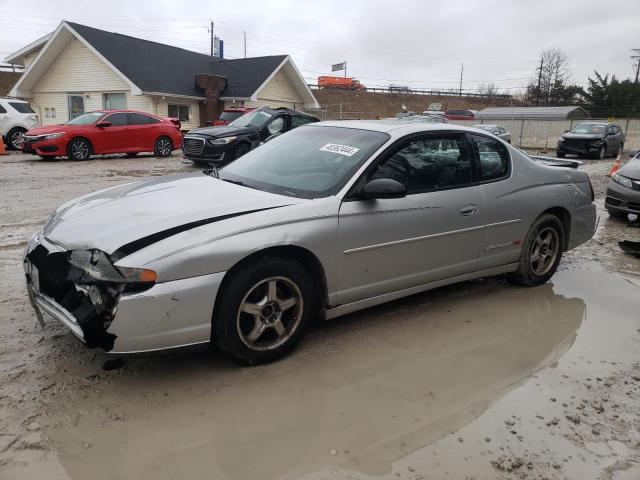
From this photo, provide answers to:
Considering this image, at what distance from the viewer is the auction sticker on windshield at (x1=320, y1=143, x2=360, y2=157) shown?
13.2 ft

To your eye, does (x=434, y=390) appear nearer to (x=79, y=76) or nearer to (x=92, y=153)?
(x=92, y=153)

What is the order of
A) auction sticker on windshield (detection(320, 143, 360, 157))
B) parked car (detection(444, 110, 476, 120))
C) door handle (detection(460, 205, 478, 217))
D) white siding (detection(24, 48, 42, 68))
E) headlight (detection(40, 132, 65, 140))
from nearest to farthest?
auction sticker on windshield (detection(320, 143, 360, 157))
door handle (detection(460, 205, 478, 217))
headlight (detection(40, 132, 65, 140))
white siding (detection(24, 48, 42, 68))
parked car (detection(444, 110, 476, 120))

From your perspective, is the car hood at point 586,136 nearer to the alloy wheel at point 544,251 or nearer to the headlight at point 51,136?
the alloy wheel at point 544,251

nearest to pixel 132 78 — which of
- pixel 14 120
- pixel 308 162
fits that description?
pixel 14 120

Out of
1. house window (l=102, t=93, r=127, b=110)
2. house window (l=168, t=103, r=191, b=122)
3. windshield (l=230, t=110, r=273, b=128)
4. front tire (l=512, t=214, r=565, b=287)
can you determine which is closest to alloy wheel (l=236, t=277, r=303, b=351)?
front tire (l=512, t=214, r=565, b=287)

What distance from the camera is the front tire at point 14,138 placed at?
19.2m

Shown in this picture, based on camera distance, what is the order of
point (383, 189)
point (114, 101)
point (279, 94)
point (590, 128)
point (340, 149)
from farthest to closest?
1. point (279, 94)
2. point (114, 101)
3. point (590, 128)
4. point (340, 149)
5. point (383, 189)

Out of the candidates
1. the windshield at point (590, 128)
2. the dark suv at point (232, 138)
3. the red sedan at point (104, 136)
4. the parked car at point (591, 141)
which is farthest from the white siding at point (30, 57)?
the windshield at point (590, 128)

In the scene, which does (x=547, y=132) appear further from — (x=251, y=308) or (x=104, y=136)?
(x=251, y=308)

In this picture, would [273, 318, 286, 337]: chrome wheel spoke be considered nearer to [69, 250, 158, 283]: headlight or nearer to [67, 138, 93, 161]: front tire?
[69, 250, 158, 283]: headlight

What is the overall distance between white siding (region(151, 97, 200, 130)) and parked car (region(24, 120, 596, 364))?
23.1 m

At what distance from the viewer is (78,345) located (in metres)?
3.59

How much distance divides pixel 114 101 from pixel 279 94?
9.15 meters

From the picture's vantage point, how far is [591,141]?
2192 cm
